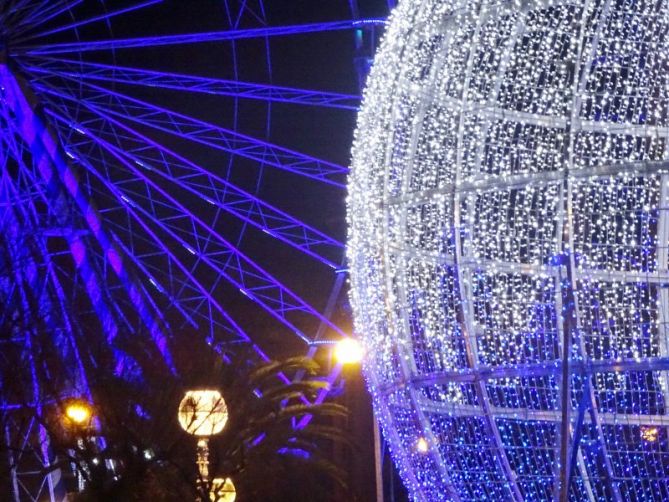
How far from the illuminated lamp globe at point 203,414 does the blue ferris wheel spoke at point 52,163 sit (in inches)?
207

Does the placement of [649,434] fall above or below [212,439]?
below

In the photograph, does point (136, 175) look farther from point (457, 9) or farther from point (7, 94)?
point (457, 9)

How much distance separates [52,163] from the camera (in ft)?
46.3

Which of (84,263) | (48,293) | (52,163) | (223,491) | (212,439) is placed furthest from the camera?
(48,293)

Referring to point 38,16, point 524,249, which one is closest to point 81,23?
point 38,16

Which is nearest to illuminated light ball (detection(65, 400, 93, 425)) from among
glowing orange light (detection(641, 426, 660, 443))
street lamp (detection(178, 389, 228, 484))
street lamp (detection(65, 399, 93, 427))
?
street lamp (detection(65, 399, 93, 427))

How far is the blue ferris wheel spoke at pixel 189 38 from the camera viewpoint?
13883mm

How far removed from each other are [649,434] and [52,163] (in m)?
9.88

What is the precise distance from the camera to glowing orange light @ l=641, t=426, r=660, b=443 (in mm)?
5715

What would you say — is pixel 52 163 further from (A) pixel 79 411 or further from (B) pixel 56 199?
(A) pixel 79 411

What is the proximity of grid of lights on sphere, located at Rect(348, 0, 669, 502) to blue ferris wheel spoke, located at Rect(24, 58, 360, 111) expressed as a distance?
26.5ft

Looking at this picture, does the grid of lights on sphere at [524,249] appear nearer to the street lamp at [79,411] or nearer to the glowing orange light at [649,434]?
the glowing orange light at [649,434]

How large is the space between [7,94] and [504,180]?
30.3 feet

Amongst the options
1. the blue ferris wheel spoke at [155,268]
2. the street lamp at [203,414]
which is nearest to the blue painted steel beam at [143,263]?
the blue ferris wheel spoke at [155,268]
